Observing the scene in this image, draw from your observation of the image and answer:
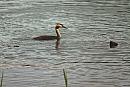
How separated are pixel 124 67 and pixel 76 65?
136cm

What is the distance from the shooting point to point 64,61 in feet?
54.0

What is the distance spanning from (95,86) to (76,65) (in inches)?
92.5

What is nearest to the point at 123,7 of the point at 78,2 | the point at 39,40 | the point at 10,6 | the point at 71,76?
the point at 78,2

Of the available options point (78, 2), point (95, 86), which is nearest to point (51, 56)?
point (95, 86)

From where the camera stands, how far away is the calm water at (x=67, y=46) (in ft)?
47.4

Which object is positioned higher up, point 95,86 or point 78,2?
point 95,86

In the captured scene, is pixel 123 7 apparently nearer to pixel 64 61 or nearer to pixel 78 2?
pixel 78 2

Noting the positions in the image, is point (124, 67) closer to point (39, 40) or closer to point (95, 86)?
point (95, 86)

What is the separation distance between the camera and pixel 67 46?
18625mm

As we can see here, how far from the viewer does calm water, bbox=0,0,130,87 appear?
47.4ft

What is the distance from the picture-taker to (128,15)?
83.0ft

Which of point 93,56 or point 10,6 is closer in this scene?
point 93,56

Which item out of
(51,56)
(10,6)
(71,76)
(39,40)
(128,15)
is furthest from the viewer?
(10,6)

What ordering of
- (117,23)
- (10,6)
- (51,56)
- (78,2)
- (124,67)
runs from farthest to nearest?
1. (78,2)
2. (10,6)
3. (117,23)
4. (51,56)
5. (124,67)
